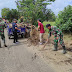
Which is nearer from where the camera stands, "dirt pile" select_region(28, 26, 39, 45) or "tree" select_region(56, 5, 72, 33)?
"dirt pile" select_region(28, 26, 39, 45)

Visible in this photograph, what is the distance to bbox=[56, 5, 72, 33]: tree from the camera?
9.09m

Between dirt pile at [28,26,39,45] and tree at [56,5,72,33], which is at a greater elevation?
tree at [56,5,72,33]

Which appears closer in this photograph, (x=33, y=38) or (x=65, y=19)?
(x=33, y=38)

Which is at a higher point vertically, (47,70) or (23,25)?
(23,25)

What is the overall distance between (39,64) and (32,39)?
4022 mm

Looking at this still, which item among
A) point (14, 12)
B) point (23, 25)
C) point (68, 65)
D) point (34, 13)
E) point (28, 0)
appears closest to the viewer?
point (68, 65)

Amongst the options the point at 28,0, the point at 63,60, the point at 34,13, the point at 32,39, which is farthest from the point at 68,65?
the point at 28,0

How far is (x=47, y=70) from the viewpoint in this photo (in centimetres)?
362

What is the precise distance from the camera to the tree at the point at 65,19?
29.8ft

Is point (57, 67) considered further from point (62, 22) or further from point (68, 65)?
point (62, 22)

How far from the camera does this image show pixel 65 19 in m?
9.75

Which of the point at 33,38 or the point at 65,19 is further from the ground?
the point at 65,19

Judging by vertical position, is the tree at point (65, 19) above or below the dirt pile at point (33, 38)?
above

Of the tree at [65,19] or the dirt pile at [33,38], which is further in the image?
the tree at [65,19]
